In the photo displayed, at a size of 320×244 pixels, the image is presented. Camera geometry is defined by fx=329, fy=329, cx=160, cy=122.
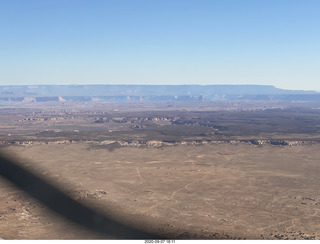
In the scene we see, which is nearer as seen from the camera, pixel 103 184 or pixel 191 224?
pixel 191 224

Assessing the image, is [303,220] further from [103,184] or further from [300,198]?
[103,184]

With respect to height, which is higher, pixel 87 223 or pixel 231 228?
pixel 87 223

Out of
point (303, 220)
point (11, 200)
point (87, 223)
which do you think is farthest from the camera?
point (11, 200)

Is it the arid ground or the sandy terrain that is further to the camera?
the sandy terrain

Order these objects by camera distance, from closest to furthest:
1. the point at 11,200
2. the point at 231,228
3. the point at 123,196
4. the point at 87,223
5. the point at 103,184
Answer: the point at 87,223, the point at 231,228, the point at 11,200, the point at 123,196, the point at 103,184

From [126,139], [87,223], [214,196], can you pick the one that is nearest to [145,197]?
[214,196]

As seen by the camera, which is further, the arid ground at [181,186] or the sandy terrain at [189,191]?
the sandy terrain at [189,191]

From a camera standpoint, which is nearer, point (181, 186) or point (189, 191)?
point (189, 191)
